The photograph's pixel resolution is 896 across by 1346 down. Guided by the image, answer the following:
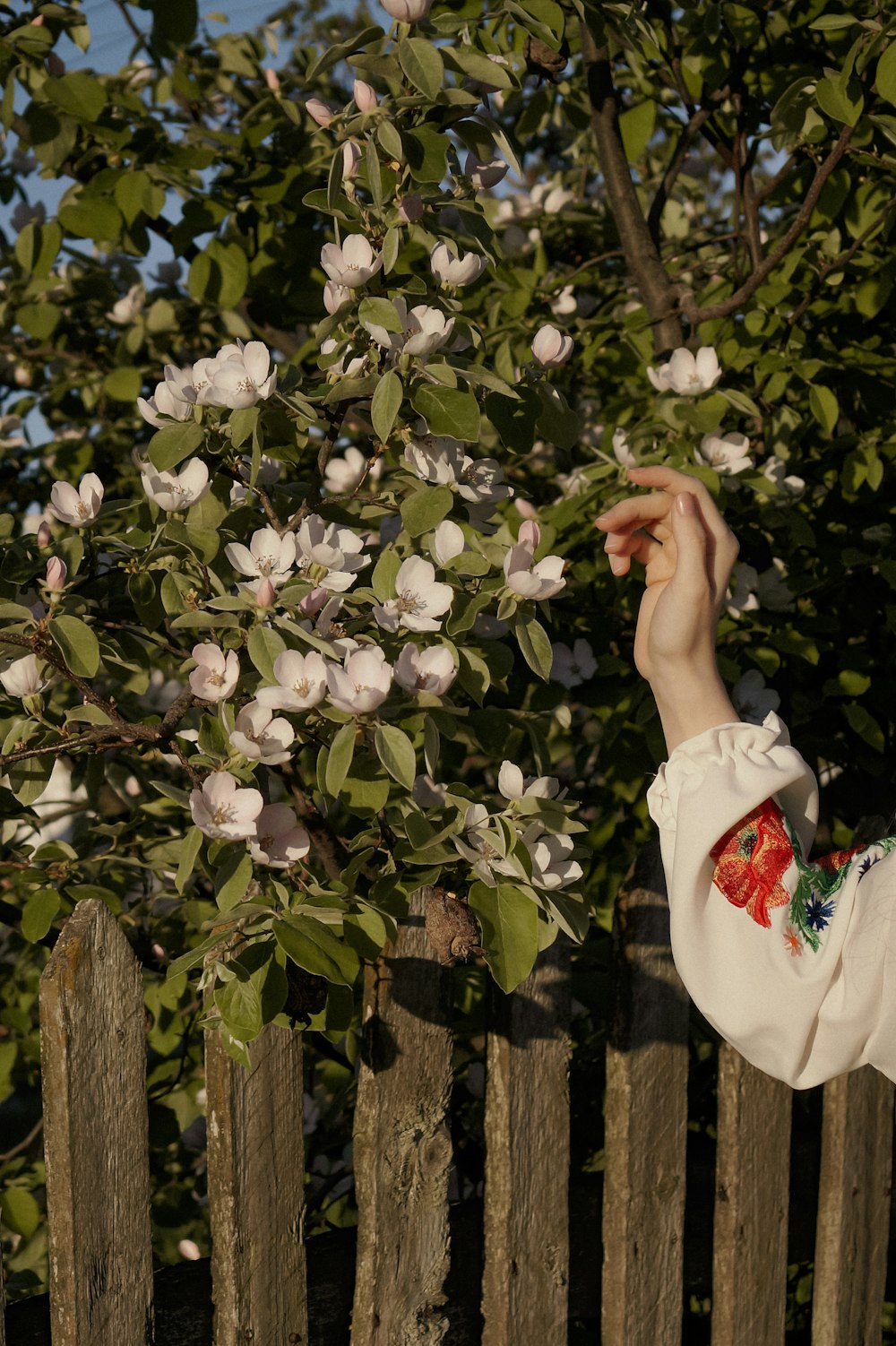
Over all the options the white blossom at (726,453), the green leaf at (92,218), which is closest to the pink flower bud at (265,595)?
the white blossom at (726,453)

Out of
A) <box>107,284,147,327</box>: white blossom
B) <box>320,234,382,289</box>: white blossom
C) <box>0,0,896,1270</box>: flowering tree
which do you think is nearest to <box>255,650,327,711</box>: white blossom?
<box>0,0,896,1270</box>: flowering tree

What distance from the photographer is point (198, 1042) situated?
226 cm

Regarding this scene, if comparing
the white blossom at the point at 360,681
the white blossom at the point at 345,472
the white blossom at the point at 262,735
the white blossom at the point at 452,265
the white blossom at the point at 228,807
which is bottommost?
the white blossom at the point at 228,807

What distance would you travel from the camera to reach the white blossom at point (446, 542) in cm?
148

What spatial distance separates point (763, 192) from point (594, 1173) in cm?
179

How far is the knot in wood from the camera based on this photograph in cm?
148

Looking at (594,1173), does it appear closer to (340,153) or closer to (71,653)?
(71,653)

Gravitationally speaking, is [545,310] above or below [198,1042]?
above

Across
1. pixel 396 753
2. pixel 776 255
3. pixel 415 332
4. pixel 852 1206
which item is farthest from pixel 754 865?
pixel 776 255

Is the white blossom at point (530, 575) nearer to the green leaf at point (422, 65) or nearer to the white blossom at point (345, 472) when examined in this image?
the green leaf at point (422, 65)

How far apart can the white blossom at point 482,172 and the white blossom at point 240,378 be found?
14.9 inches

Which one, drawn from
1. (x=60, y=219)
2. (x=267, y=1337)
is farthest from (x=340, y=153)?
A: (x=267, y=1337)

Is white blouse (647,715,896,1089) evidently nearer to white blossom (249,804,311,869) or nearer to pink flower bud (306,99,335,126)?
white blossom (249,804,311,869)

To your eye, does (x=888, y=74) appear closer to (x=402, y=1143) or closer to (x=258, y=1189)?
(x=402, y=1143)
